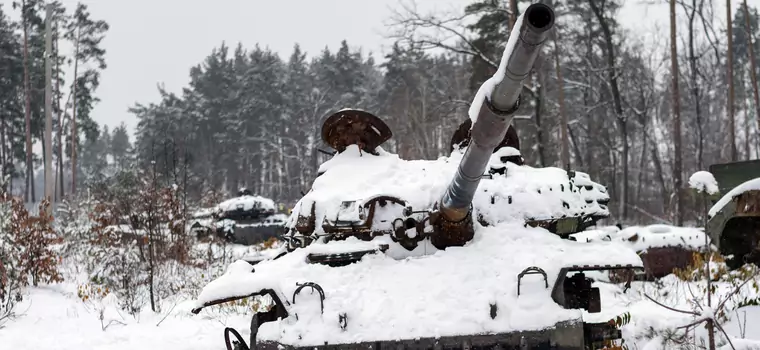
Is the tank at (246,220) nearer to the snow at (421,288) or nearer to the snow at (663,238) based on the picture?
the snow at (663,238)

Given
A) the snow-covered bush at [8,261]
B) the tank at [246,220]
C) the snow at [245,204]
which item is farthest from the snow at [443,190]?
the snow at [245,204]

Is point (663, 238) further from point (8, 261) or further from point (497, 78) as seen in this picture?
point (8, 261)

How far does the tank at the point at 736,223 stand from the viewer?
735cm

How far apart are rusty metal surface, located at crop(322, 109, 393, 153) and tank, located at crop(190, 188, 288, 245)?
10213 millimetres

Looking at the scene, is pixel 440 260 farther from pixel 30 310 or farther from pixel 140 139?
pixel 140 139

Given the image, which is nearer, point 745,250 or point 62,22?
point 745,250

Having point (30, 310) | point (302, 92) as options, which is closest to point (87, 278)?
point (30, 310)

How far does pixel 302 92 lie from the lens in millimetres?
45188

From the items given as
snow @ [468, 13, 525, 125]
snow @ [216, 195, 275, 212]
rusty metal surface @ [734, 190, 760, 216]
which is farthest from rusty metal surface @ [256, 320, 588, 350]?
snow @ [216, 195, 275, 212]

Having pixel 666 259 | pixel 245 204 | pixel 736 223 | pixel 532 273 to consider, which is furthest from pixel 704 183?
pixel 245 204

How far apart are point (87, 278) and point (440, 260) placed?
985cm

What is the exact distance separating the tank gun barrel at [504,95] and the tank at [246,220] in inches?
491

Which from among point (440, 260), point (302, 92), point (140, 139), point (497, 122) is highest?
point (302, 92)

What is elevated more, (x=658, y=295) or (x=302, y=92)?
(x=302, y=92)
